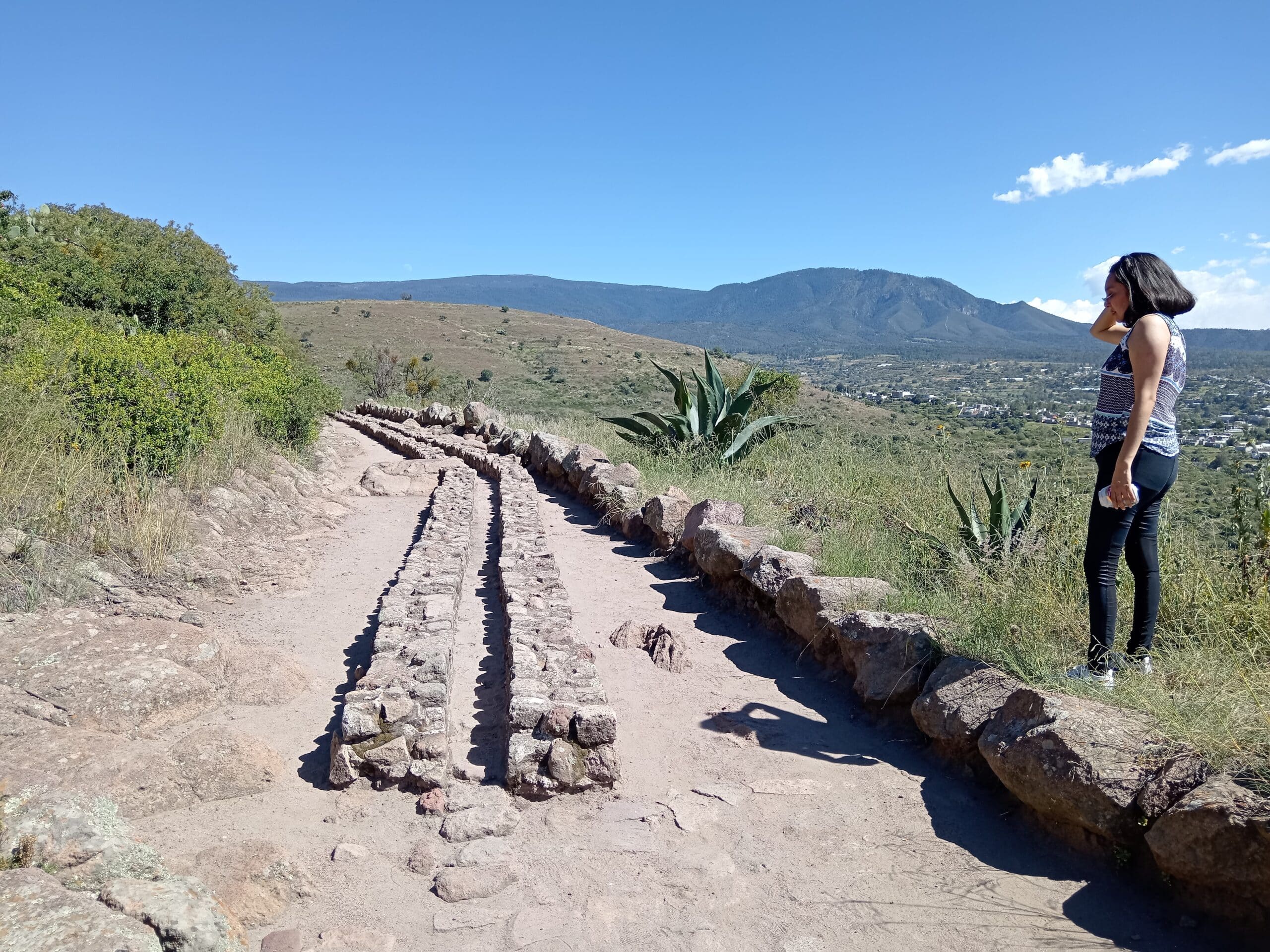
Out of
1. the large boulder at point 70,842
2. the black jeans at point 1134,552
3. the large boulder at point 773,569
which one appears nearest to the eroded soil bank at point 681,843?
the large boulder at point 70,842

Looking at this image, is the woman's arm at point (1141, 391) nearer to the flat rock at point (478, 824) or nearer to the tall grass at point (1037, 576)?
the tall grass at point (1037, 576)

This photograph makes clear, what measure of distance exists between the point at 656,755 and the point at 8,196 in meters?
15.5

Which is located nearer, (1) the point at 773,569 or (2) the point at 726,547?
(1) the point at 773,569

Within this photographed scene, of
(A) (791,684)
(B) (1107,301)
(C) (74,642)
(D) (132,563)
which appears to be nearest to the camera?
(B) (1107,301)

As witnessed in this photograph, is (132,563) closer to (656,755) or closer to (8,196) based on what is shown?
(656,755)

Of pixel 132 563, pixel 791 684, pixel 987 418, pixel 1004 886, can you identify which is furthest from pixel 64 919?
pixel 987 418

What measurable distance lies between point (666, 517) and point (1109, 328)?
3.87m

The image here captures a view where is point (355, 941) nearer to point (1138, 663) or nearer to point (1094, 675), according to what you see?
point (1094, 675)

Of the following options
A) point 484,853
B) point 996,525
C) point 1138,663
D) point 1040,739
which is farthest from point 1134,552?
point 484,853

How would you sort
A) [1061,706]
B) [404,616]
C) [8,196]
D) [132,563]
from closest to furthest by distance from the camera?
[1061,706] → [404,616] → [132,563] → [8,196]

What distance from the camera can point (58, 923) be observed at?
5.98 ft

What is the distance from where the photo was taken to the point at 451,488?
372 inches

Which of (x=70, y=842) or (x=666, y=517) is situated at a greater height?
(x=666, y=517)

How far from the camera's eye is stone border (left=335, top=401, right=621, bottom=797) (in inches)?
139
